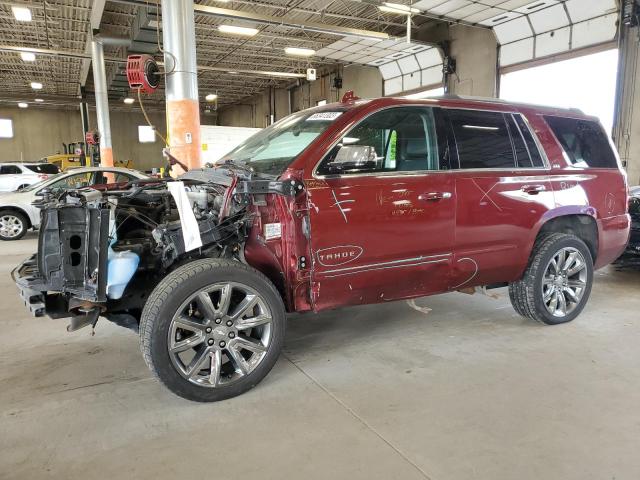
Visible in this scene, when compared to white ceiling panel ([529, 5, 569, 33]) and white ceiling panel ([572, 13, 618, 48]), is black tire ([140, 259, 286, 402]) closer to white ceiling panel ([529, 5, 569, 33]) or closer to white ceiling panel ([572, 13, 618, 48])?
white ceiling panel ([572, 13, 618, 48])

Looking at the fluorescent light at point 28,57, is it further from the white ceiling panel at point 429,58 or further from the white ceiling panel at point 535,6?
the white ceiling panel at point 535,6

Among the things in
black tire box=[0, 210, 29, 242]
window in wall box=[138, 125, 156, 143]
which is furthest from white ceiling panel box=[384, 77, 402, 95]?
window in wall box=[138, 125, 156, 143]

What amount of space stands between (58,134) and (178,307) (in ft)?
110

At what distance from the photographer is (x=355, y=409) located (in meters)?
2.62

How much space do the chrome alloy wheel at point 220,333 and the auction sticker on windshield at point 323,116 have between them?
4.26ft

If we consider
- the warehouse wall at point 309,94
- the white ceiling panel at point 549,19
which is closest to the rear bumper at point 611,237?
the white ceiling panel at point 549,19

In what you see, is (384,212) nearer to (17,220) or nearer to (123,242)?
(123,242)

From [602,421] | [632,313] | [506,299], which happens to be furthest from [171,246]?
[632,313]

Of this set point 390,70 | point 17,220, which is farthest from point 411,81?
point 17,220

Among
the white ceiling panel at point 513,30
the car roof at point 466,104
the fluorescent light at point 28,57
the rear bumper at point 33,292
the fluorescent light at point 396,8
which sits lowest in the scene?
the rear bumper at point 33,292

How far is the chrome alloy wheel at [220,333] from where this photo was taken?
2.62 meters

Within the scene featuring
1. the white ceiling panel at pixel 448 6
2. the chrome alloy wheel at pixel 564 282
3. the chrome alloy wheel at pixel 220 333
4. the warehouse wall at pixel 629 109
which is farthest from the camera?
the white ceiling panel at pixel 448 6

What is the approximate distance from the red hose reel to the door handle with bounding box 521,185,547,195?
5849 mm

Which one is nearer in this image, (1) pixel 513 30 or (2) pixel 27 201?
(2) pixel 27 201
